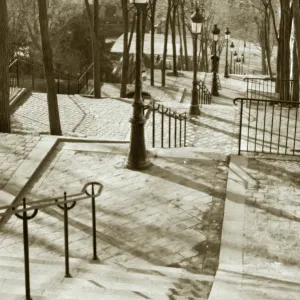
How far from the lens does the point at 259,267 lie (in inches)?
→ 295

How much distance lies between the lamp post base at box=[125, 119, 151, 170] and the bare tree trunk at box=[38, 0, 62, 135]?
16.7 feet

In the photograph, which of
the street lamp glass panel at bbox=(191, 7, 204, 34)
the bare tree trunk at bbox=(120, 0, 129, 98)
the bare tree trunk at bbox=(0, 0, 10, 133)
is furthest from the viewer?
the bare tree trunk at bbox=(120, 0, 129, 98)

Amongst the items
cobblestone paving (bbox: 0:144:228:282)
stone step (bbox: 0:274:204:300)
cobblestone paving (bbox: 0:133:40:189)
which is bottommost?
cobblestone paving (bbox: 0:144:228:282)

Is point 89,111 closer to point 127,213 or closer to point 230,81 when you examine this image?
point 127,213

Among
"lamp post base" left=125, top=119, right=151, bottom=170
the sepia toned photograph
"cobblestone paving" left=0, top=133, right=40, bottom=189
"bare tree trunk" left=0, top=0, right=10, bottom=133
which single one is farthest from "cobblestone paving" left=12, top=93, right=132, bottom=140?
"lamp post base" left=125, top=119, right=151, bottom=170

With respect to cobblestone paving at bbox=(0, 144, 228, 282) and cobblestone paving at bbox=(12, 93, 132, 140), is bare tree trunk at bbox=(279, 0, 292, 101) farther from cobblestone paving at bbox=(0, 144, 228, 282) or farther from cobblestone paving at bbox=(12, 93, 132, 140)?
cobblestone paving at bbox=(0, 144, 228, 282)

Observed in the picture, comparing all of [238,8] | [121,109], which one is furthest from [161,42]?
[121,109]

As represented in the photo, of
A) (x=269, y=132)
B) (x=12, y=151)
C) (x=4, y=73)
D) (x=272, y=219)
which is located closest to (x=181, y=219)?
(x=272, y=219)

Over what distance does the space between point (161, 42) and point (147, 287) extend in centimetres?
3318

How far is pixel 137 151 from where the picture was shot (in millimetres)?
10750

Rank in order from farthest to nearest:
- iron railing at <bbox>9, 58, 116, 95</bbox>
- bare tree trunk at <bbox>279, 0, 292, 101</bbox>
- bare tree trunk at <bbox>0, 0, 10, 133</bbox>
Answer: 1. iron railing at <bbox>9, 58, 116, 95</bbox>
2. bare tree trunk at <bbox>279, 0, 292, 101</bbox>
3. bare tree trunk at <bbox>0, 0, 10, 133</bbox>

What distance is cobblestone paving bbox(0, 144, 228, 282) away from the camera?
8.02 metres

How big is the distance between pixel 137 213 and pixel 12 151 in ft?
10.6

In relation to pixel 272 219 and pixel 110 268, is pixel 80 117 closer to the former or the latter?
pixel 272 219
